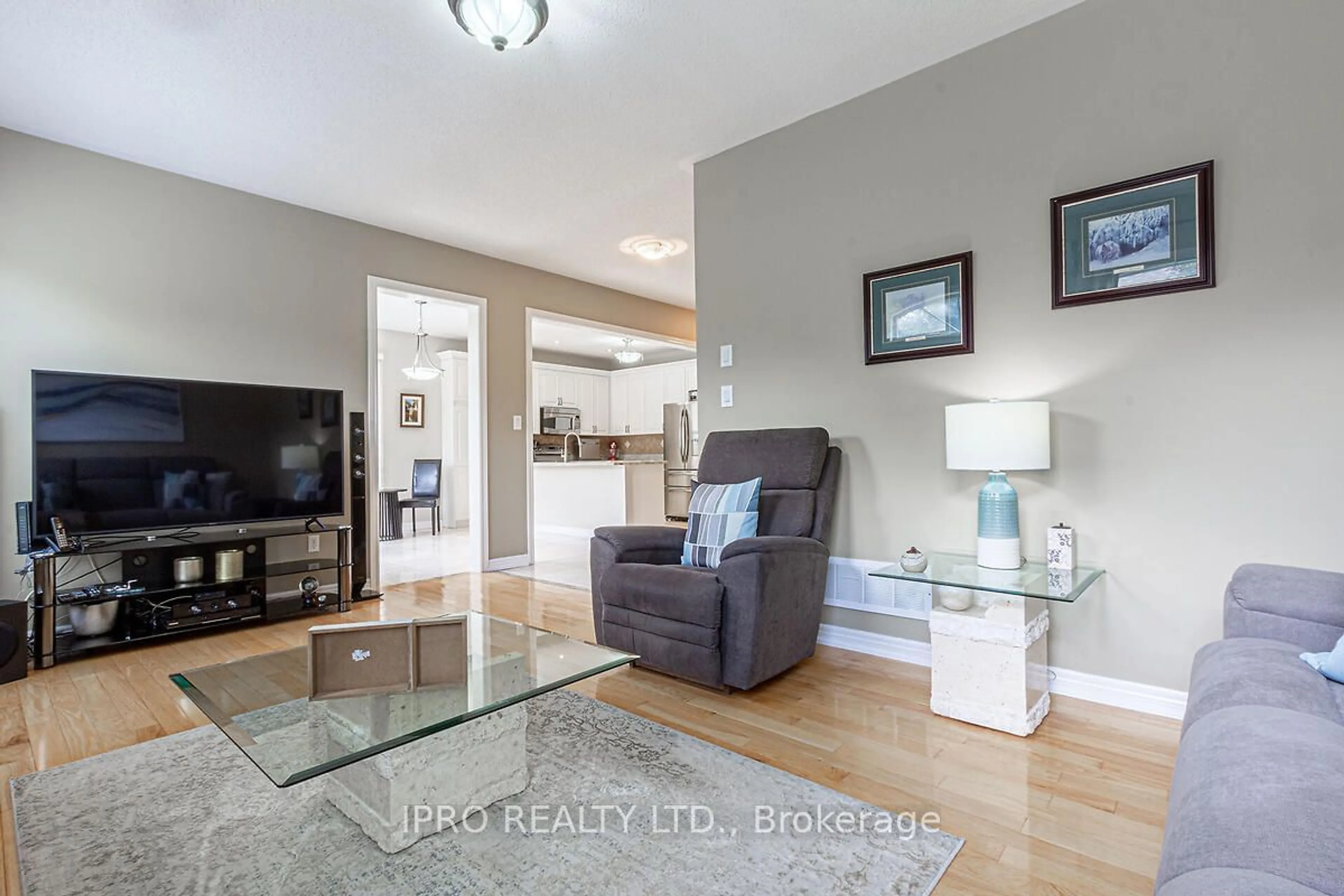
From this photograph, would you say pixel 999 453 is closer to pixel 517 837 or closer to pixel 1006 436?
pixel 1006 436

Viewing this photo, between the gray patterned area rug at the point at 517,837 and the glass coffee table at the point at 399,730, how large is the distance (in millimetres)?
65

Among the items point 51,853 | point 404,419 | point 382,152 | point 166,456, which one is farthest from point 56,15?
point 404,419

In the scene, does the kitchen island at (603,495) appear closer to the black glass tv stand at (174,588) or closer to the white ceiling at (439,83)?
the black glass tv stand at (174,588)

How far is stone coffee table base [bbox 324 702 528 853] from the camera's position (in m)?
1.51

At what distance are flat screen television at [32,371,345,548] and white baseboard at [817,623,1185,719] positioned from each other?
3408mm

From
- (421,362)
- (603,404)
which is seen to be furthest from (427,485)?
(603,404)

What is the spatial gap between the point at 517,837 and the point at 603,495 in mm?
5379

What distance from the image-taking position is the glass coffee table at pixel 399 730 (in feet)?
4.45

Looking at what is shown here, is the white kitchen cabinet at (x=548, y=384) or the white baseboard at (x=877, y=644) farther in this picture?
the white kitchen cabinet at (x=548, y=384)

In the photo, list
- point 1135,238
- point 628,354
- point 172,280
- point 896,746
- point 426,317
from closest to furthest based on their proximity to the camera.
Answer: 1. point 896,746
2. point 1135,238
3. point 172,280
4. point 426,317
5. point 628,354

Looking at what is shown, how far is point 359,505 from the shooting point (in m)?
4.23

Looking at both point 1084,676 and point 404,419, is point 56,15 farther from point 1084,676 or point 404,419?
point 404,419

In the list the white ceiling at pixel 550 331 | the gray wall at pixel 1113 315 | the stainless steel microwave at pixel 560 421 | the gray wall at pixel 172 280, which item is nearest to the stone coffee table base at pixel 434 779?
the gray wall at pixel 1113 315

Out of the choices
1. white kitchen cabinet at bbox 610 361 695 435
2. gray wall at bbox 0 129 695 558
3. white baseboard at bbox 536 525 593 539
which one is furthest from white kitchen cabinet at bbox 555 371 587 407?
gray wall at bbox 0 129 695 558
